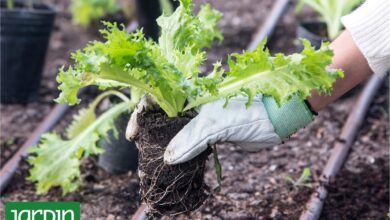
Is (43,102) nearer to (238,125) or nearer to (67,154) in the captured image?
(67,154)

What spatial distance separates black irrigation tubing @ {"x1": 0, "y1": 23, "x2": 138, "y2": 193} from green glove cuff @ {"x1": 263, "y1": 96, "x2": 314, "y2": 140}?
1600 millimetres

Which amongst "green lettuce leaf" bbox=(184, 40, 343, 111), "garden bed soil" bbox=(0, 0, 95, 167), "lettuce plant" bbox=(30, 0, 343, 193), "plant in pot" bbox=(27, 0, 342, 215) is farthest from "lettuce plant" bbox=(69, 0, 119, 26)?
"green lettuce leaf" bbox=(184, 40, 343, 111)

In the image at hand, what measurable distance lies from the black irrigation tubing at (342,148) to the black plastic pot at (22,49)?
6.78 ft

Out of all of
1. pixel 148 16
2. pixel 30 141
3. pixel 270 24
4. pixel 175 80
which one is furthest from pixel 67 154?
pixel 270 24

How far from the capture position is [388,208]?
3455 millimetres

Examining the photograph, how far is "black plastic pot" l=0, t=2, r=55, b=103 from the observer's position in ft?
14.9

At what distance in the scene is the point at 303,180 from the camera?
363 centimetres

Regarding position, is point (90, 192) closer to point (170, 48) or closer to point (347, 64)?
point (170, 48)

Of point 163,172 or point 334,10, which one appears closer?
point 163,172

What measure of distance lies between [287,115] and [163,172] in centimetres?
53

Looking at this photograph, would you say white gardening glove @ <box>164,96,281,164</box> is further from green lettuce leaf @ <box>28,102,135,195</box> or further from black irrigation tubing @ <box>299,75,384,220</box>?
green lettuce leaf @ <box>28,102,135,195</box>

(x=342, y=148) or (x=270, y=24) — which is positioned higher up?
(x=270, y=24)

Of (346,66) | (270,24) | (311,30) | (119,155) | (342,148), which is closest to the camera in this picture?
(346,66)

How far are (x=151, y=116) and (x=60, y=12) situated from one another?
148 inches
